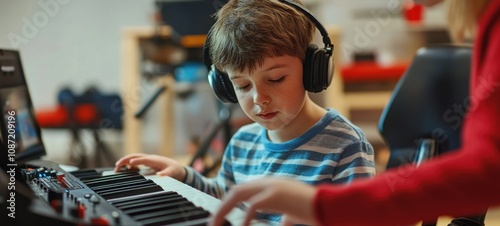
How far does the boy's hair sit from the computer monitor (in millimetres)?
438

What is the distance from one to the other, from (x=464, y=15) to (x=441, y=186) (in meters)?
0.22

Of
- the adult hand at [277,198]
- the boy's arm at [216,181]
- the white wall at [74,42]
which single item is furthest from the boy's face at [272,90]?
the white wall at [74,42]

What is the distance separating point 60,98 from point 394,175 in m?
3.41

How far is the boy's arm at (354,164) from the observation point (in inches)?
41.3

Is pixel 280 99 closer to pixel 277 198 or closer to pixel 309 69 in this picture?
pixel 309 69

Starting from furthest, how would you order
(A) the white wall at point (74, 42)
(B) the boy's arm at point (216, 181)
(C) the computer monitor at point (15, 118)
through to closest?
(A) the white wall at point (74, 42), (B) the boy's arm at point (216, 181), (C) the computer monitor at point (15, 118)

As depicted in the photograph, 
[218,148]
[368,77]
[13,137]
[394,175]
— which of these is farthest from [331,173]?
[218,148]

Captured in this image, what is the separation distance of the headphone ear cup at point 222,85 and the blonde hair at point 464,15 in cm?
59

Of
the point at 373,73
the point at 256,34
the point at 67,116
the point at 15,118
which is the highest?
the point at 256,34

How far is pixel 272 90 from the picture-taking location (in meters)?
1.06

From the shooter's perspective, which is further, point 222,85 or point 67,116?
point 67,116

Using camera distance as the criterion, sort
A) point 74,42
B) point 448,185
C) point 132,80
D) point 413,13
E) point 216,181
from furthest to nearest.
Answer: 1. point 74,42
2. point 413,13
3. point 132,80
4. point 216,181
5. point 448,185

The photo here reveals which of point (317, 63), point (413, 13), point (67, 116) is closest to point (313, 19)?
point (317, 63)

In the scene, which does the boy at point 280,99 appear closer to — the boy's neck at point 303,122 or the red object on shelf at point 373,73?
the boy's neck at point 303,122
